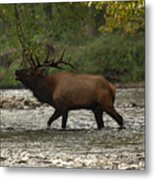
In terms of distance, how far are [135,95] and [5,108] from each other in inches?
27.4

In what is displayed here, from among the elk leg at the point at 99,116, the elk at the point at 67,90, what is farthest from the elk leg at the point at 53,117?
the elk leg at the point at 99,116

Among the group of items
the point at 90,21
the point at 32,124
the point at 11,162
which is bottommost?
the point at 11,162

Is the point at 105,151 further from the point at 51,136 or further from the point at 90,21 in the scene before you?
the point at 90,21

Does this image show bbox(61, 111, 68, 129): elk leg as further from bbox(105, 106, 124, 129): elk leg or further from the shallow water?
bbox(105, 106, 124, 129): elk leg

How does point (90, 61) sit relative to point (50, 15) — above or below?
below

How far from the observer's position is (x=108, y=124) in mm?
2941

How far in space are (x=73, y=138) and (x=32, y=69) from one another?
0.43 meters

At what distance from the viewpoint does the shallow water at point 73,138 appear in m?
2.90

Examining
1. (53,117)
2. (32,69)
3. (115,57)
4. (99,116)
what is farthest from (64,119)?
(115,57)

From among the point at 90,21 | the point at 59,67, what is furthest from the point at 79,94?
the point at 90,21

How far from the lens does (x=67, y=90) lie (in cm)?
300

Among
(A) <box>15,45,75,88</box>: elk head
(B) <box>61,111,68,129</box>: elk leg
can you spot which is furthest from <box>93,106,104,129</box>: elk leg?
(A) <box>15,45,75,88</box>: elk head

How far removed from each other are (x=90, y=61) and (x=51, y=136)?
0.44m

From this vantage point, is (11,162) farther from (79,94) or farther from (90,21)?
(90,21)
